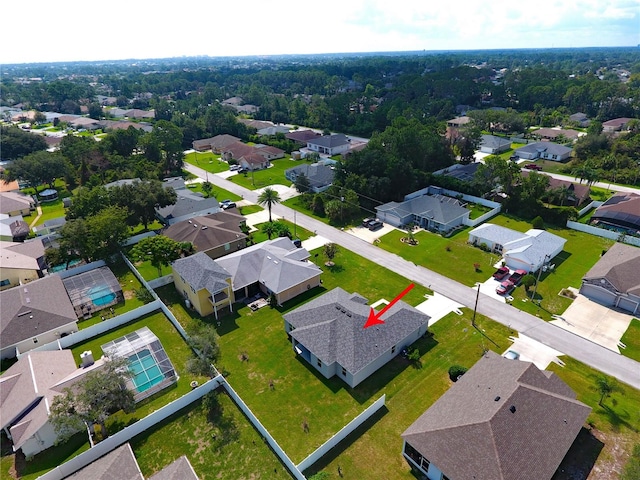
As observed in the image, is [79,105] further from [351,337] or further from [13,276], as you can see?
[351,337]

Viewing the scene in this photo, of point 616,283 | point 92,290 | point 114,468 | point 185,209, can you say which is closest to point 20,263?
point 92,290

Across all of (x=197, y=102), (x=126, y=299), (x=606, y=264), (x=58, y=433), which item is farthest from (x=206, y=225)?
(x=197, y=102)

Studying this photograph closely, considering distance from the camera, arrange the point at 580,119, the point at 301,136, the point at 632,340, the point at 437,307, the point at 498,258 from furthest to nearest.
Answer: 1. the point at 580,119
2. the point at 301,136
3. the point at 498,258
4. the point at 437,307
5. the point at 632,340

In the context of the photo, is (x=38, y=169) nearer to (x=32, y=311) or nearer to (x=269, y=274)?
(x=32, y=311)

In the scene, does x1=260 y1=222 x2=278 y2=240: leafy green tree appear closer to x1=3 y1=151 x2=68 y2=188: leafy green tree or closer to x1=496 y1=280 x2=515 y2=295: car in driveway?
x1=496 y1=280 x2=515 y2=295: car in driveway

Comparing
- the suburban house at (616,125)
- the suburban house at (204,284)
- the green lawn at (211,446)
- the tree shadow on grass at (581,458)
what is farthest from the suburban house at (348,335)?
the suburban house at (616,125)

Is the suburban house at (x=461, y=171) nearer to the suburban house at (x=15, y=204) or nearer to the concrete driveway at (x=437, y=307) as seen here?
the concrete driveway at (x=437, y=307)
